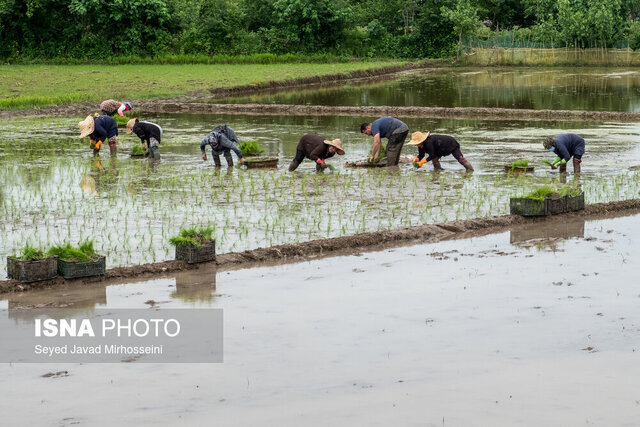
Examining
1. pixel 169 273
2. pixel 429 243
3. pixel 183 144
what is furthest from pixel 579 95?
pixel 169 273

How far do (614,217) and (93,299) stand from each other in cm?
635

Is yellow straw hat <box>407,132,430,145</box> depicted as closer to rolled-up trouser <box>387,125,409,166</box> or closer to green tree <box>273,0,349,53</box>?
rolled-up trouser <box>387,125,409,166</box>

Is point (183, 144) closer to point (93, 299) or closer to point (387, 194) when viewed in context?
point (387, 194)

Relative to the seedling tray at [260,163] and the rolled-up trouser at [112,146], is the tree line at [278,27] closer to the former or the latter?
the rolled-up trouser at [112,146]

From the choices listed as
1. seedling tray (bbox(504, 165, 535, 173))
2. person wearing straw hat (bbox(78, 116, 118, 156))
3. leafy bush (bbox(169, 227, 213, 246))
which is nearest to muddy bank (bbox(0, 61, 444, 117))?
person wearing straw hat (bbox(78, 116, 118, 156))

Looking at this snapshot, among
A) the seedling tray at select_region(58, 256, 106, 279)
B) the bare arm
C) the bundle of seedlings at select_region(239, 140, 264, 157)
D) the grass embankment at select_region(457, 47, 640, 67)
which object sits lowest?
the seedling tray at select_region(58, 256, 106, 279)

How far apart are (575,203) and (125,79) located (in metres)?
23.0

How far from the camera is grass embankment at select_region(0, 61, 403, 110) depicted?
89.4 feet

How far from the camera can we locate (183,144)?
18.6 metres

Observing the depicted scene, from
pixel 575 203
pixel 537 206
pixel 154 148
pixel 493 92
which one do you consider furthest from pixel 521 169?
pixel 493 92

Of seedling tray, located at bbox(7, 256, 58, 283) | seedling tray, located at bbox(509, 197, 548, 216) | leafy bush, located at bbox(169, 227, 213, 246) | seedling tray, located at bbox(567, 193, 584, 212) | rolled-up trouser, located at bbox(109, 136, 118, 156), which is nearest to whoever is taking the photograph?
seedling tray, located at bbox(7, 256, 58, 283)

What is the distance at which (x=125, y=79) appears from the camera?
32.1 meters

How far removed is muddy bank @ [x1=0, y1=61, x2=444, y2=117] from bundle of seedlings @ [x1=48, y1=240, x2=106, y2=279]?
1664 centimetres

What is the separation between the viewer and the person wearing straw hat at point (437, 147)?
1460 centimetres
